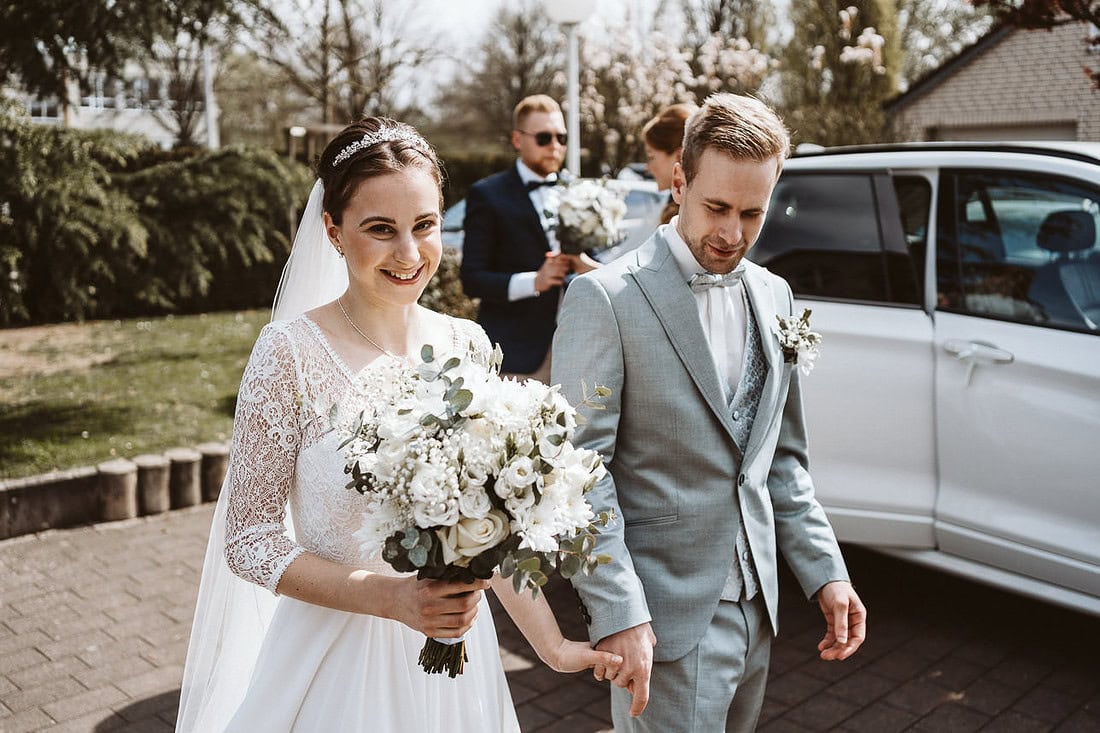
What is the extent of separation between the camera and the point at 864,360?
4730mm

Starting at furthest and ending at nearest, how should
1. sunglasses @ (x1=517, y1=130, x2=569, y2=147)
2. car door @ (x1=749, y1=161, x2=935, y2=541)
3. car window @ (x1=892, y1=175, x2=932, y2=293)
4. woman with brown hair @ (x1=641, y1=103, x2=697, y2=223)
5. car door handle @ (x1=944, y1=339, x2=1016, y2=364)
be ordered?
sunglasses @ (x1=517, y1=130, x2=569, y2=147) → woman with brown hair @ (x1=641, y1=103, x2=697, y2=223) → car window @ (x1=892, y1=175, x2=932, y2=293) → car door @ (x1=749, y1=161, x2=935, y2=541) → car door handle @ (x1=944, y1=339, x2=1016, y2=364)

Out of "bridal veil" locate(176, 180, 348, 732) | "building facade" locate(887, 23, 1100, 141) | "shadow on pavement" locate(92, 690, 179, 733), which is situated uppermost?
"building facade" locate(887, 23, 1100, 141)

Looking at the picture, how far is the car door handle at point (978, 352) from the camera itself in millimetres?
4305

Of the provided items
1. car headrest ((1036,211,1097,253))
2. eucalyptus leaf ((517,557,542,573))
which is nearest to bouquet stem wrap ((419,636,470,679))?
eucalyptus leaf ((517,557,542,573))

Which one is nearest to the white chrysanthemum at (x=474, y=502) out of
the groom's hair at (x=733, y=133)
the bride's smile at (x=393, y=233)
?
the bride's smile at (x=393, y=233)

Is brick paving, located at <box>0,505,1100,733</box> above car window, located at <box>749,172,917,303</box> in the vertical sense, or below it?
below

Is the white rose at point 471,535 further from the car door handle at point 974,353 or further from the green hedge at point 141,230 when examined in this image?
the green hedge at point 141,230

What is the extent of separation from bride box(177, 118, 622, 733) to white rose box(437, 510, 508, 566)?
0.96ft

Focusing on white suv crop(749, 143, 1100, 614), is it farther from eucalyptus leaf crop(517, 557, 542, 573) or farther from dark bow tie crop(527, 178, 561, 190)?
eucalyptus leaf crop(517, 557, 542, 573)

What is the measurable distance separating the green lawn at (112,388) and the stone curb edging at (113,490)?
1.52ft

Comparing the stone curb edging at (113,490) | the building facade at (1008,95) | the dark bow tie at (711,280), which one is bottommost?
the stone curb edging at (113,490)

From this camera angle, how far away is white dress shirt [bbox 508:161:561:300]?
5215 millimetres

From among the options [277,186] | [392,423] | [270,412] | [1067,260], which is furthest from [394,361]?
[277,186]

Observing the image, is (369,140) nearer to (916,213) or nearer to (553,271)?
(553,271)
